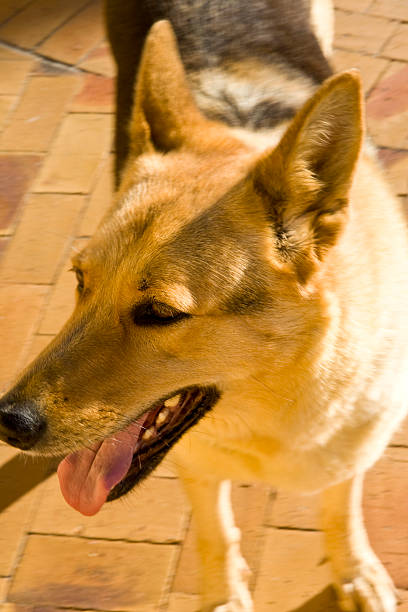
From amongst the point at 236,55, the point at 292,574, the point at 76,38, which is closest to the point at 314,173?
the point at 236,55

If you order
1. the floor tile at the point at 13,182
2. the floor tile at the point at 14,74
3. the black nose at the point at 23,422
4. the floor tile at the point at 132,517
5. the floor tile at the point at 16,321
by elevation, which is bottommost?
the floor tile at the point at 132,517

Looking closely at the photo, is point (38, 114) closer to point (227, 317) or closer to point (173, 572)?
point (173, 572)

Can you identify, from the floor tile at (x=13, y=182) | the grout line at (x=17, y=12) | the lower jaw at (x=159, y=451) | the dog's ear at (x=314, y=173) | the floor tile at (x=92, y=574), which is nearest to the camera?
the dog's ear at (x=314, y=173)

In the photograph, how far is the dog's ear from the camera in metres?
2.15

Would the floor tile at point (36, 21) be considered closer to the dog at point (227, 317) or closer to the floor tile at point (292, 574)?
the dog at point (227, 317)

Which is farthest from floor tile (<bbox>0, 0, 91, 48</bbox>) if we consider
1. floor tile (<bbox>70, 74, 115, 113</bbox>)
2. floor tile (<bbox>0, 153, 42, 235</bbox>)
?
floor tile (<bbox>0, 153, 42, 235</bbox>)

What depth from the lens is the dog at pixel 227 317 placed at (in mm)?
2340

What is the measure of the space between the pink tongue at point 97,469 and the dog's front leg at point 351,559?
84 cm

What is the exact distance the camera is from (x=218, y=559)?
2998 mm

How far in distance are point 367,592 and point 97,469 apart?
1.10m

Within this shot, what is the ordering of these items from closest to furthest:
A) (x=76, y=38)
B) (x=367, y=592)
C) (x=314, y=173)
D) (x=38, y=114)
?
(x=314, y=173)
(x=367, y=592)
(x=38, y=114)
(x=76, y=38)

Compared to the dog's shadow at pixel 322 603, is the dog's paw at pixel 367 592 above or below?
above

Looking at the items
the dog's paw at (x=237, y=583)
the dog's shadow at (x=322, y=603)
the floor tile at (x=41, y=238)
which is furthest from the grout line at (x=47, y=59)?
the dog's shadow at (x=322, y=603)

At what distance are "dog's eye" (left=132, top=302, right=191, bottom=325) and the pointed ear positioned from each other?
2.13 feet
